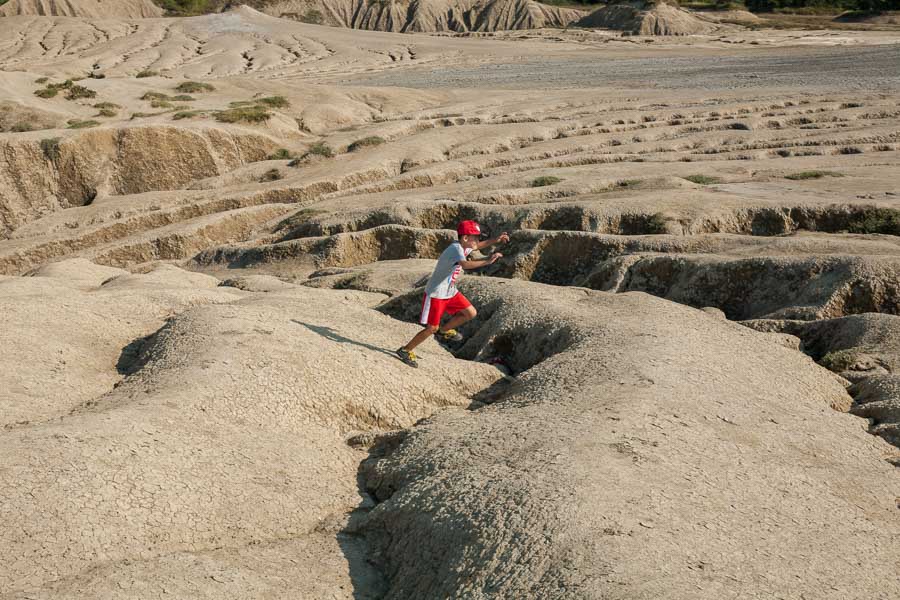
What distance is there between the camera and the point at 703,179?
71.1 feet

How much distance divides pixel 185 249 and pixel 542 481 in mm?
18306

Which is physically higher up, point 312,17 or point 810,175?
point 312,17

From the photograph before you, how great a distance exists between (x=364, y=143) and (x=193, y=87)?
11408 millimetres

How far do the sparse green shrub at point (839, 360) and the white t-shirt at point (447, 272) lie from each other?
477 centimetres

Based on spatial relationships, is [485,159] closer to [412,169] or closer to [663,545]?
[412,169]

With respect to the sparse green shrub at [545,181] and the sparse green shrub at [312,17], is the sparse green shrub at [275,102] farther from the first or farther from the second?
the sparse green shrub at [312,17]

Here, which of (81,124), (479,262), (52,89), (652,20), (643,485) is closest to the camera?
(643,485)

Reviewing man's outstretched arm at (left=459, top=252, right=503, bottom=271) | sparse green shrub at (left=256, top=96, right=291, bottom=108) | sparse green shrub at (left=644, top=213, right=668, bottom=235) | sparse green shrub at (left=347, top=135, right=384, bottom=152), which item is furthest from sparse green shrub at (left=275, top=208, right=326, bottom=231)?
sparse green shrub at (left=256, top=96, right=291, bottom=108)

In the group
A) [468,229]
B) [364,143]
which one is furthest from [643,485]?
[364,143]

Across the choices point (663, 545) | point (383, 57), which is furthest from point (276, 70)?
point (663, 545)

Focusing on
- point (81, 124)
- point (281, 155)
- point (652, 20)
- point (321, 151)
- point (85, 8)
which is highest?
point (85, 8)

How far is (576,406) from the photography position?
8242 mm

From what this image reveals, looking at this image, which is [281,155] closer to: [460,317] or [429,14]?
[460,317]

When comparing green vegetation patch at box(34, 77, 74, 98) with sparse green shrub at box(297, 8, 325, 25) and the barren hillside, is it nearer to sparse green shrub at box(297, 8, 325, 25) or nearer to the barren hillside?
the barren hillside
